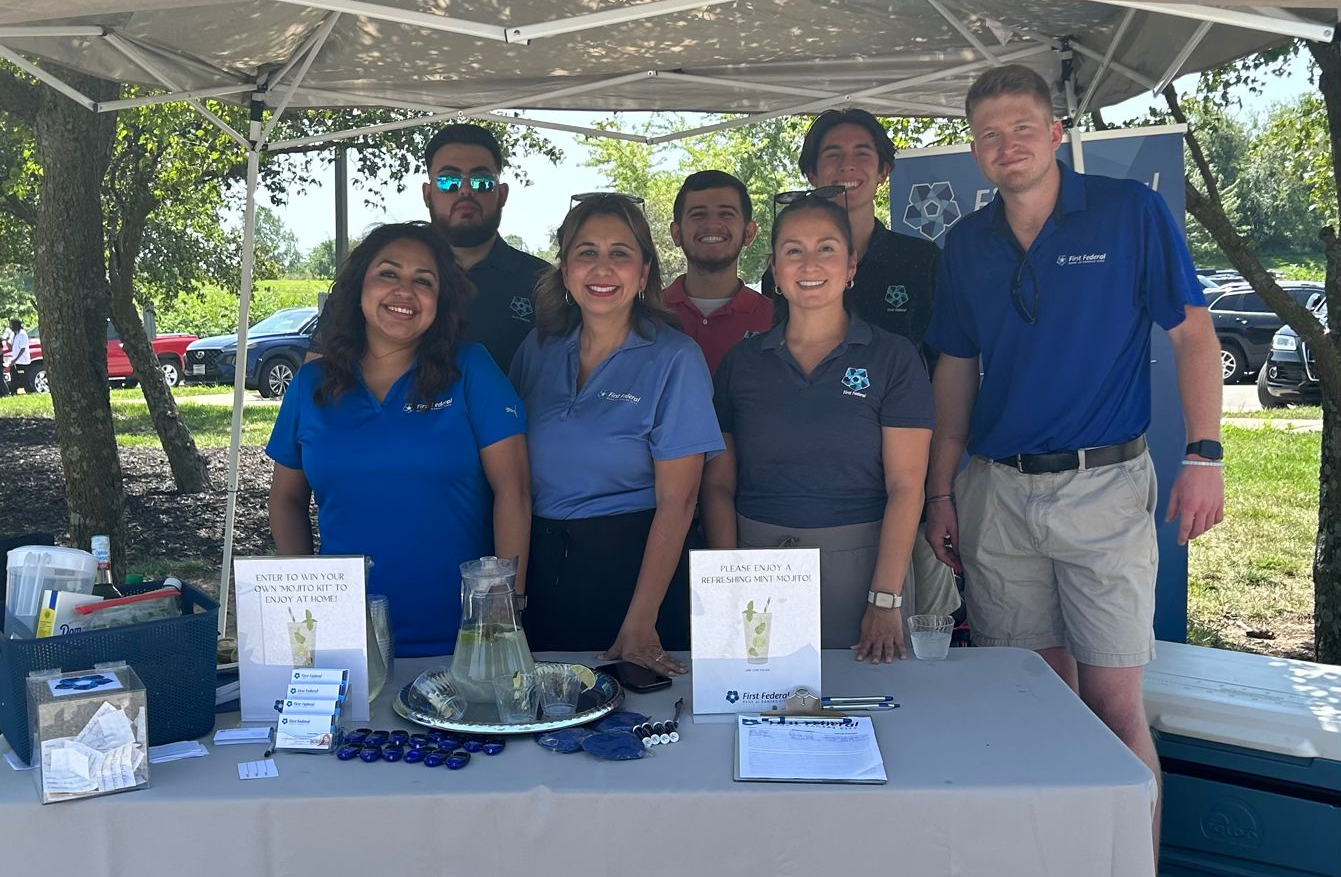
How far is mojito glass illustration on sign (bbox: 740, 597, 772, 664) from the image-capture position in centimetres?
159

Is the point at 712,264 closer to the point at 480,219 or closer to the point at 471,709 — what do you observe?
the point at 480,219

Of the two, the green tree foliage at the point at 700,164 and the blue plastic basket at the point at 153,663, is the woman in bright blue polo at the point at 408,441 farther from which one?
the green tree foliage at the point at 700,164

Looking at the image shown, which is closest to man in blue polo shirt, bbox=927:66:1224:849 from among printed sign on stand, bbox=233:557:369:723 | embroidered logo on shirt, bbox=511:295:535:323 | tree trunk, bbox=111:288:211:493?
embroidered logo on shirt, bbox=511:295:535:323

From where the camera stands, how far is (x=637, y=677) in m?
1.76

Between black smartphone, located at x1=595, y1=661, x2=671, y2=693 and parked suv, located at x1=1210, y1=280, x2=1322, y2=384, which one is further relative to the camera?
parked suv, located at x1=1210, y1=280, x2=1322, y2=384

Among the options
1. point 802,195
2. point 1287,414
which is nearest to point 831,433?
point 802,195

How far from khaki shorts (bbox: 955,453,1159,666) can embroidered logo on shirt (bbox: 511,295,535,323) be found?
119cm

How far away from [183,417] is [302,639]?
1172 centimetres

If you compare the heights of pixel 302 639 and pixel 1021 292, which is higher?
pixel 1021 292

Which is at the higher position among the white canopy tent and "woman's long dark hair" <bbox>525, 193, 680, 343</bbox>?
the white canopy tent

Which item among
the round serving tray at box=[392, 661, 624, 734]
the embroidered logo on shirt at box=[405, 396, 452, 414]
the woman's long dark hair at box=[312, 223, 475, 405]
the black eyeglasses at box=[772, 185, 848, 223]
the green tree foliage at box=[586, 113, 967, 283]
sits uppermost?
the green tree foliage at box=[586, 113, 967, 283]

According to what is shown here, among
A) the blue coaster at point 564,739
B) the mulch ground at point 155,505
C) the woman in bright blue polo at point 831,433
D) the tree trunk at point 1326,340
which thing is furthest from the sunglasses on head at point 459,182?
the mulch ground at point 155,505

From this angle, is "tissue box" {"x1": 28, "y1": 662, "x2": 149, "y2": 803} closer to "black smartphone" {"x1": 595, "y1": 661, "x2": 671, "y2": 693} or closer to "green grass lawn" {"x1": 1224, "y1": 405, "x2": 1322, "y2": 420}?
"black smartphone" {"x1": 595, "y1": 661, "x2": 671, "y2": 693}

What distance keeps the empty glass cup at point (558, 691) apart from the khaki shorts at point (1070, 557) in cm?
99
